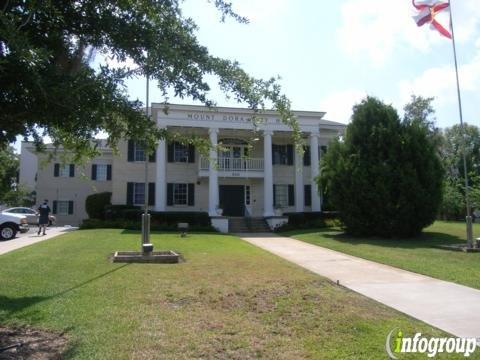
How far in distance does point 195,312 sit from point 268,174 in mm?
23992

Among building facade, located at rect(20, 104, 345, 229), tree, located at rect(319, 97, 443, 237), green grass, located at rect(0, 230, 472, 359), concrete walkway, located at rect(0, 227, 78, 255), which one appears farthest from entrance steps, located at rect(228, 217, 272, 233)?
green grass, located at rect(0, 230, 472, 359)

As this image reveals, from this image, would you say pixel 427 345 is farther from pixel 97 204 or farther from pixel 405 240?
pixel 97 204

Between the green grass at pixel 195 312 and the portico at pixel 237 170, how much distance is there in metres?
18.5

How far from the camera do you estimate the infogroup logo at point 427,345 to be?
5188mm

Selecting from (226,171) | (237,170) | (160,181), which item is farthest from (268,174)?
(160,181)

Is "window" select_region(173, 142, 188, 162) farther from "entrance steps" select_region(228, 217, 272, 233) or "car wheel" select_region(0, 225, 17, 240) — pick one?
"car wheel" select_region(0, 225, 17, 240)

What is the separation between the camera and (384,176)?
20.9m

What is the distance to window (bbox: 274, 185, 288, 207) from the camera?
110ft

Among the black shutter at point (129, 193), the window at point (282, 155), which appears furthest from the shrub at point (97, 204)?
the window at point (282, 155)

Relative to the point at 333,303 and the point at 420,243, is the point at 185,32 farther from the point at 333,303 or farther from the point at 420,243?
the point at 420,243

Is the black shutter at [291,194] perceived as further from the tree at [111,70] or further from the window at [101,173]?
the tree at [111,70]

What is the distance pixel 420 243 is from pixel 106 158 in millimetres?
25716

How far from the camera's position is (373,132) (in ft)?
71.3

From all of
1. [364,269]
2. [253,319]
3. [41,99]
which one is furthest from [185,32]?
[364,269]
